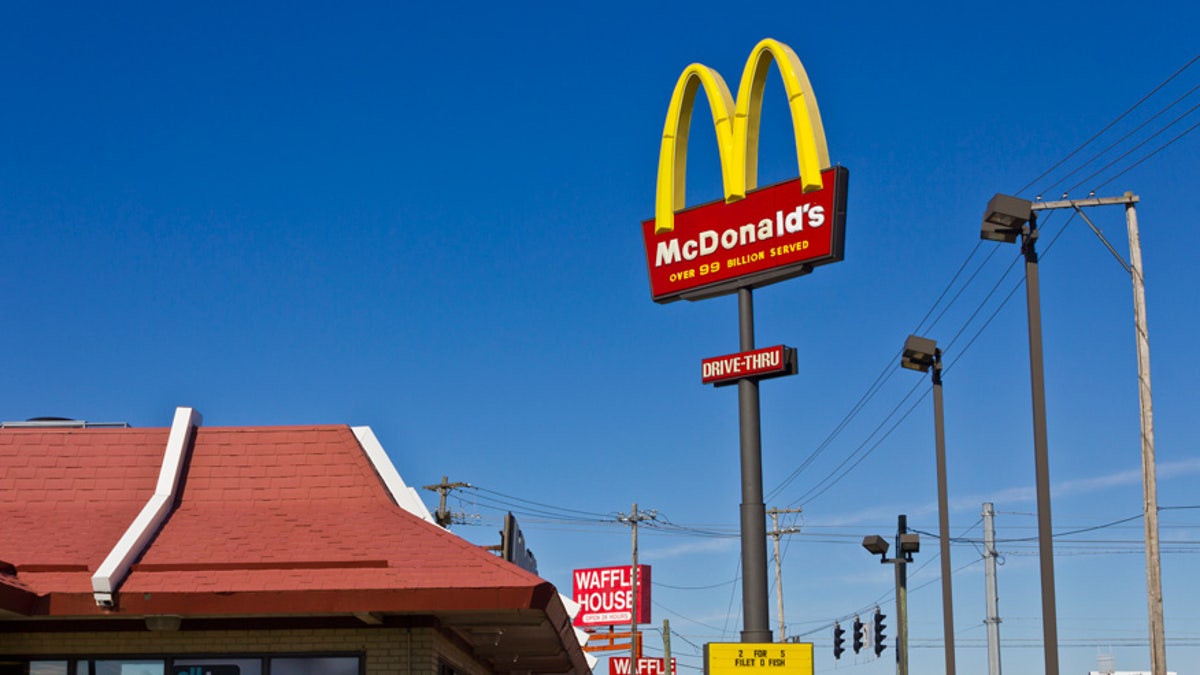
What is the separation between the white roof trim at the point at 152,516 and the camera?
16.9 m

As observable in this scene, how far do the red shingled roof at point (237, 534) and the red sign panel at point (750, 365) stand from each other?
326 centimetres

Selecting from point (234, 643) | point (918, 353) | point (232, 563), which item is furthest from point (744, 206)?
point (918, 353)

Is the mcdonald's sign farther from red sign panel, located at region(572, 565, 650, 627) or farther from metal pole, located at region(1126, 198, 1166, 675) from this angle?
red sign panel, located at region(572, 565, 650, 627)

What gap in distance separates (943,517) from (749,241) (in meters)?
14.7

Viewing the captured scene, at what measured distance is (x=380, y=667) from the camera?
18328 millimetres

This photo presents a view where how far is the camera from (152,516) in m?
19.0

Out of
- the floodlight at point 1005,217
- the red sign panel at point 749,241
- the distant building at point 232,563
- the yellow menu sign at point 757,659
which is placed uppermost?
the floodlight at point 1005,217

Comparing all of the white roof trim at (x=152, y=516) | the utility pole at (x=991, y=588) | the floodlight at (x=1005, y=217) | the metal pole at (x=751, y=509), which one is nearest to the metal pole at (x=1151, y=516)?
the floodlight at (x=1005, y=217)

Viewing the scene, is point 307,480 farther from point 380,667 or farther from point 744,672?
point 744,672

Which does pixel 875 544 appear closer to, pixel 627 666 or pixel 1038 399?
pixel 1038 399

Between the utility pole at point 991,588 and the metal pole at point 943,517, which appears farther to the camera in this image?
the utility pole at point 991,588

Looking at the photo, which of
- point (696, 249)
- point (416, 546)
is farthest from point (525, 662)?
point (696, 249)

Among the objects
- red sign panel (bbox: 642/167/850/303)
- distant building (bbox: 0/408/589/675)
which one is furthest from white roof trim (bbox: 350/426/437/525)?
red sign panel (bbox: 642/167/850/303)

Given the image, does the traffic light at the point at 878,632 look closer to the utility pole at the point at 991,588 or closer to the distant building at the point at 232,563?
the utility pole at the point at 991,588
